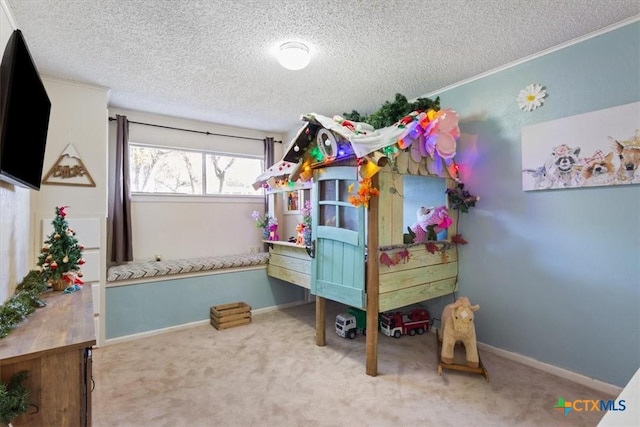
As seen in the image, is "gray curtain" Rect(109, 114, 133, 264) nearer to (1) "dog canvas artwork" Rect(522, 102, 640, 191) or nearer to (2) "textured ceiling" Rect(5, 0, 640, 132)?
(2) "textured ceiling" Rect(5, 0, 640, 132)

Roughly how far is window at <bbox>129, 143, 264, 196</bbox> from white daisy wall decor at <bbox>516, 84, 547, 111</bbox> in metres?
3.28

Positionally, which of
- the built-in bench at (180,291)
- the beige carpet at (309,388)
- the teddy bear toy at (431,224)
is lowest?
the beige carpet at (309,388)

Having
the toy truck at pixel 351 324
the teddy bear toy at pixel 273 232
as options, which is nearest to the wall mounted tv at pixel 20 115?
the teddy bear toy at pixel 273 232

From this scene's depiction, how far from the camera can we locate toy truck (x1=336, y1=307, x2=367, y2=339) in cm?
308

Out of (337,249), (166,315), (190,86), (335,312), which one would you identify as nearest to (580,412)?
(337,249)

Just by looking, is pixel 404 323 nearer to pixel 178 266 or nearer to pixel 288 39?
pixel 178 266

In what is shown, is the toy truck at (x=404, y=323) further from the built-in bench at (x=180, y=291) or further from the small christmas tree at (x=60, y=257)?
the small christmas tree at (x=60, y=257)

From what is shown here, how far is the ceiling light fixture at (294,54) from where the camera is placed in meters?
2.21

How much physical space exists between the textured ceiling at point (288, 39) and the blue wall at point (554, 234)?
23 centimetres

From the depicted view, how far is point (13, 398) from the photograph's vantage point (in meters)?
1.00

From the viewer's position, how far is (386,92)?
317cm

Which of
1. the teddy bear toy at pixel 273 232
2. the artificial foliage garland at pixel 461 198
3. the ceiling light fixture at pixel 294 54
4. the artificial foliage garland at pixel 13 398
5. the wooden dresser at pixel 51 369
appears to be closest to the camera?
the artificial foliage garland at pixel 13 398

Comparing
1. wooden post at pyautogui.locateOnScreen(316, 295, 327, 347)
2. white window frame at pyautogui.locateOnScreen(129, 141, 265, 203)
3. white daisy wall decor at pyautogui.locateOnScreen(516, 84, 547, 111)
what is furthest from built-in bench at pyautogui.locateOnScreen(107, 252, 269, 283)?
white daisy wall decor at pyautogui.locateOnScreen(516, 84, 547, 111)

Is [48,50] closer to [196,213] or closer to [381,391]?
[196,213]
